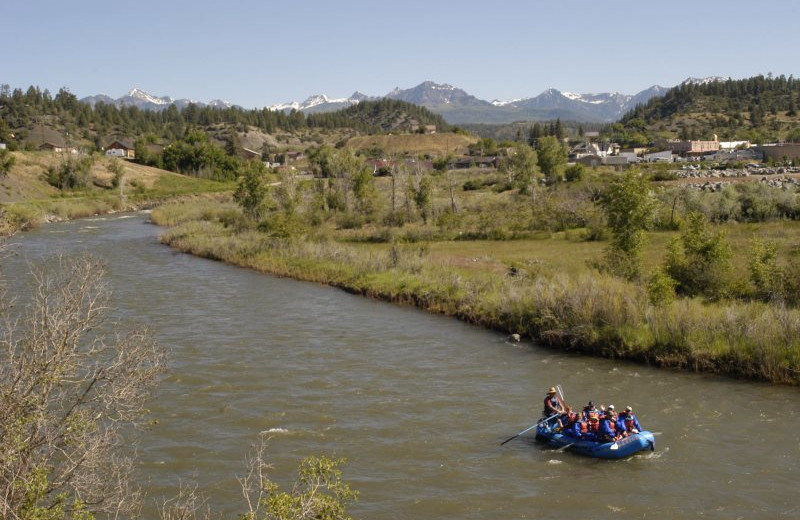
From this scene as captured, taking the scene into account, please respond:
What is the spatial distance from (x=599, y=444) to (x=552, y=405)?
1906 mm

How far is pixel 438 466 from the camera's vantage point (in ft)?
61.7

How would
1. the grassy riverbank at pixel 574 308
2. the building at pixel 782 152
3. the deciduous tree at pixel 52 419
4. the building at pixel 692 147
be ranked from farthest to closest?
the building at pixel 692 147, the building at pixel 782 152, the grassy riverbank at pixel 574 308, the deciduous tree at pixel 52 419

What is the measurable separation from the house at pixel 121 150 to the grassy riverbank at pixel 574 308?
364 feet

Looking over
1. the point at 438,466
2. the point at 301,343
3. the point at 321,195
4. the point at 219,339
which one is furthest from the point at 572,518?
the point at 321,195

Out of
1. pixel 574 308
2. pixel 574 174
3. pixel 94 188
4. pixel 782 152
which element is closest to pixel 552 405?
pixel 574 308

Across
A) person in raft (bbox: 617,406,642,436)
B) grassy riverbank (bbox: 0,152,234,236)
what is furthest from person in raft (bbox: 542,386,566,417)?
grassy riverbank (bbox: 0,152,234,236)

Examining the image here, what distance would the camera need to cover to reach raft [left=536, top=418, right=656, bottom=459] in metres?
19.0

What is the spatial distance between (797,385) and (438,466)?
12.9 meters

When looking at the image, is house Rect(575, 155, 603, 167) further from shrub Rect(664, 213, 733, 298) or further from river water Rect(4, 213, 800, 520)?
river water Rect(4, 213, 800, 520)

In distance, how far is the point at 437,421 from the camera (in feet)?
71.5

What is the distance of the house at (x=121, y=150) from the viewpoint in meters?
149

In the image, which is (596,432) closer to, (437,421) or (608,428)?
(608,428)

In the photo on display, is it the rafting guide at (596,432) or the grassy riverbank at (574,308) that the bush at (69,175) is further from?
the rafting guide at (596,432)

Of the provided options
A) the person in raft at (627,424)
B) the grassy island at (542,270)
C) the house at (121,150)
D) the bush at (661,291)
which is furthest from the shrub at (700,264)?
the house at (121,150)
